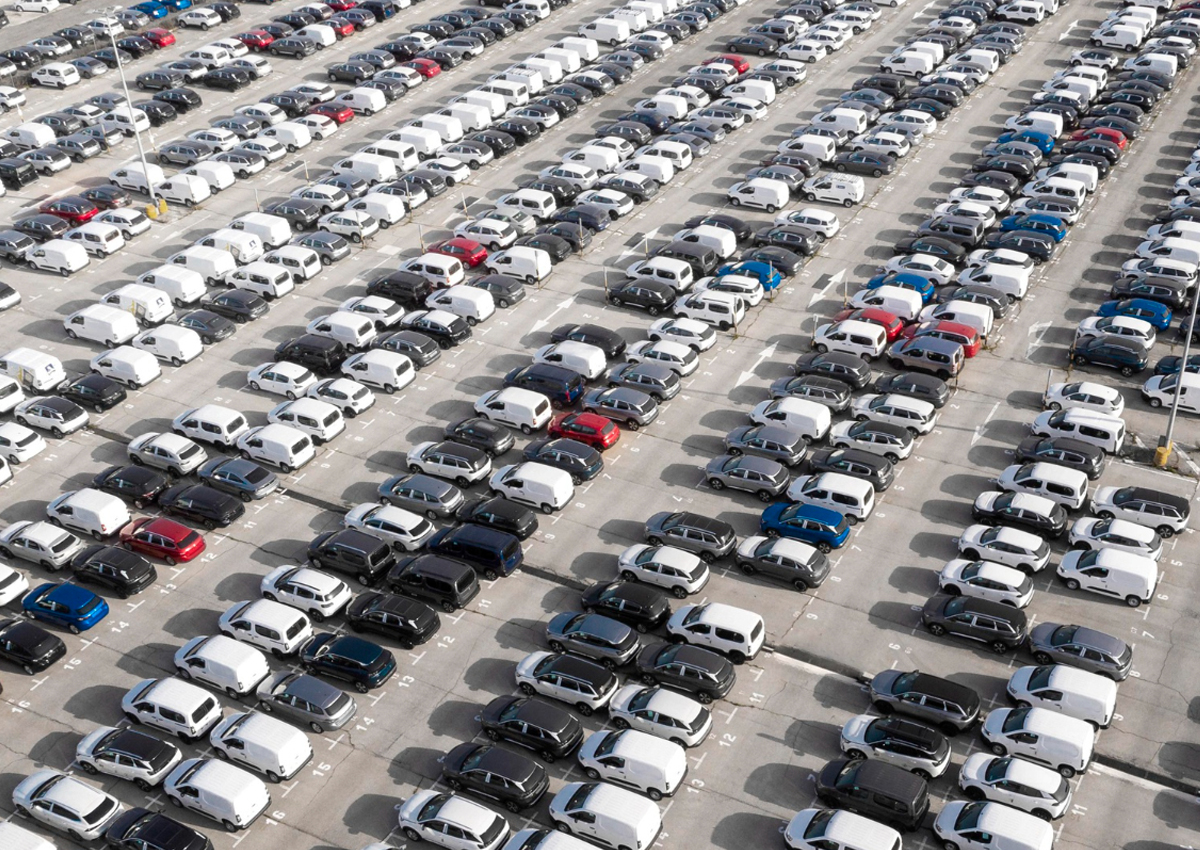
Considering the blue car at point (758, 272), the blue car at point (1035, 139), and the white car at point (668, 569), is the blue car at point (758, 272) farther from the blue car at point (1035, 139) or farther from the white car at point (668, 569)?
the blue car at point (1035, 139)

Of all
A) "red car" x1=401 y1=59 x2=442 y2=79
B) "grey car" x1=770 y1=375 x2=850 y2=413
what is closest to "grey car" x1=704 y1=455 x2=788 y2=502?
"grey car" x1=770 y1=375 x2=850 y2=413

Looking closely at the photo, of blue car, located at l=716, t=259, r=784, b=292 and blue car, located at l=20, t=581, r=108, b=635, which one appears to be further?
blue car, located at l=716, t=259, r=784, b=292

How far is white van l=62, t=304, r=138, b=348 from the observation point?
70312mm

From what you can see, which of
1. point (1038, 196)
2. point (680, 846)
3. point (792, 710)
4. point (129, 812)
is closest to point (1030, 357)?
point (1038, 196)

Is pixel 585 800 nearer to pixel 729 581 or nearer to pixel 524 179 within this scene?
pixel 729 581

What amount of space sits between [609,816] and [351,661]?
39.8 ft

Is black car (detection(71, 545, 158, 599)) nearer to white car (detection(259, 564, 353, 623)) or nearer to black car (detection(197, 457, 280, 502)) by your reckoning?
white car (detection(259, 564, 353, 623))

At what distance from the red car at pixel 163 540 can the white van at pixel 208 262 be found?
24397 millimetres

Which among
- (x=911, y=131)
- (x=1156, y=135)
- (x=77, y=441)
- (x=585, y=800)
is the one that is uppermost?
(x=1156, y=135)

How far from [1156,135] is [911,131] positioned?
17493mm

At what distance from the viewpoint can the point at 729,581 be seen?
5353 centimetres

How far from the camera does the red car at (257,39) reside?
367ft

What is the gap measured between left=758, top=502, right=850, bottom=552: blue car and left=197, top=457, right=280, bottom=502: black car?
73.2ft

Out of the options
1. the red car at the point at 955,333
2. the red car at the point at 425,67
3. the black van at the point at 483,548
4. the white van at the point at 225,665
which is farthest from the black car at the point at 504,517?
the red car at the point at 425,67
